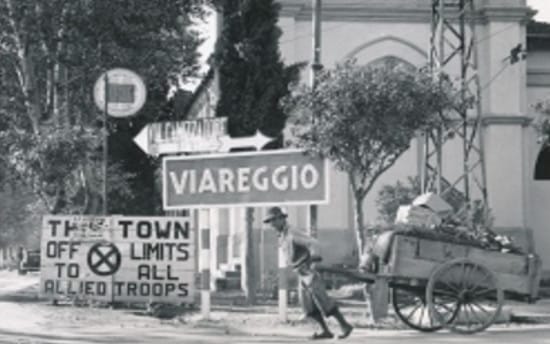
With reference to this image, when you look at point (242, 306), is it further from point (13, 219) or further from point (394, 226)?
point (13, 219)

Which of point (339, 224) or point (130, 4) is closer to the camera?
point (130, 4)

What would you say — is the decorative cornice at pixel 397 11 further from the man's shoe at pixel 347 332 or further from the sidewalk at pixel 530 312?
the man's shoe at pixel 347 332

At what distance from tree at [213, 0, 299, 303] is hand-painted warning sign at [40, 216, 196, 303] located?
18.7ft

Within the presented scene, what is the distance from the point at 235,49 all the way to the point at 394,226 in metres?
9.68

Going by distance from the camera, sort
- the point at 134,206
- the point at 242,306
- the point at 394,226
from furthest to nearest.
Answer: the point at 134,206 < the point at 242,306 < the point at 394,226

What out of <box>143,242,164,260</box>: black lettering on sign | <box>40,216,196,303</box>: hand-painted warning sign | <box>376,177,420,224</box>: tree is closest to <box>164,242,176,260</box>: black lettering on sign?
<box>40,216,196,303</box>: hand-painted warning sign

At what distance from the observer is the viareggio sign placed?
14.7 m

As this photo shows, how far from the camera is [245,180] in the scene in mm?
15055

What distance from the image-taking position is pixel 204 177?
1530 cm

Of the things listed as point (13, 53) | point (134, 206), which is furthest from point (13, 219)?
point (13, 53)

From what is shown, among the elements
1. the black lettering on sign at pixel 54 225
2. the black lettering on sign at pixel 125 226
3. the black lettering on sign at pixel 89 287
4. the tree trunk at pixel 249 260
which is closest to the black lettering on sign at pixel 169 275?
Result: the black lettering on sign at pixel 125 226

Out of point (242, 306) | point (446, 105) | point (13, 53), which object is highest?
point (13, 53)

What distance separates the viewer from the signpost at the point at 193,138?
15.1 m

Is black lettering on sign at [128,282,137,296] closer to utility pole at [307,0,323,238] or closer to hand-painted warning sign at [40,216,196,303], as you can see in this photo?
hand-painted warning sign at [40,216,196,303]
